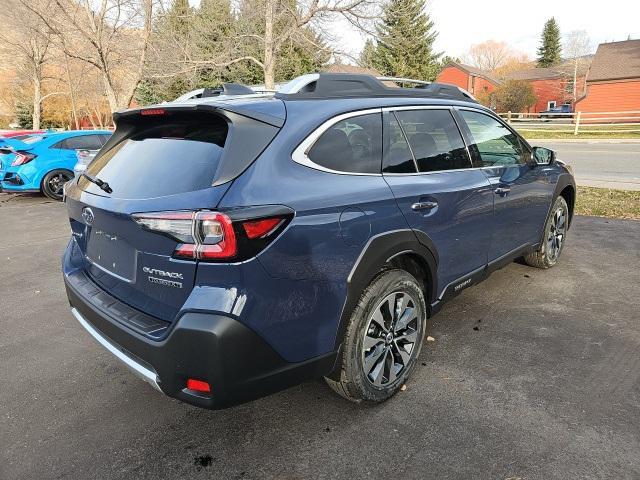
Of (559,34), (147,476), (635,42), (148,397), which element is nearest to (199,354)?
(147,476)

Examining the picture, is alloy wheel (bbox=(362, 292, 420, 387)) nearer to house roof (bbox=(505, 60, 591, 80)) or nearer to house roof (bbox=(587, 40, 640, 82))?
house roof (bbox=(587, 40, 640, 82))

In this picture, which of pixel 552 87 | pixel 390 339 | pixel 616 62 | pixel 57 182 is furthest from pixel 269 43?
pixel 552 87

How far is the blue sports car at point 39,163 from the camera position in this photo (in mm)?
10250

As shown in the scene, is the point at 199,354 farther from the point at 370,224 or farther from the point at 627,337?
the point at 627,337

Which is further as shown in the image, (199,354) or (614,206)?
(614,206)

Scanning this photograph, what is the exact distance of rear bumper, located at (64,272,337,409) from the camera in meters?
2.01

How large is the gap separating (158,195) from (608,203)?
27.2 ft

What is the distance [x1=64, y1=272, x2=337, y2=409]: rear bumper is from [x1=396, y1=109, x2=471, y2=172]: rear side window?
1.48m

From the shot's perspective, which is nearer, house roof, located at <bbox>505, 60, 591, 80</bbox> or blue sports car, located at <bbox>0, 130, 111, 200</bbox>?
blue sports car, located at <bbox>0, 130, 111, 200</bbox>

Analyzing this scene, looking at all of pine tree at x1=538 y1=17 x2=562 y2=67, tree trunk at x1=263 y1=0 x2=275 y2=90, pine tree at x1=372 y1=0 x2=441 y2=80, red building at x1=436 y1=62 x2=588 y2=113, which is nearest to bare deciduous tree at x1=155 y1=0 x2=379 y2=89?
tree trunk at x1=263 y1=0 x2=275 y2=90

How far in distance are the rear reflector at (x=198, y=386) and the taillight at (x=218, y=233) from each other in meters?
0.55

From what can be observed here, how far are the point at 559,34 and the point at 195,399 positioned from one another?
89.7 meters

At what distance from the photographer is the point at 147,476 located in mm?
2303

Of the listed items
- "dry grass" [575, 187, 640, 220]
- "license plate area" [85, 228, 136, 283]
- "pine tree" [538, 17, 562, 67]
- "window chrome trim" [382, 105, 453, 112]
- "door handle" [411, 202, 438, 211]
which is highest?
"pine tree" [538, 17, 562, 67]
